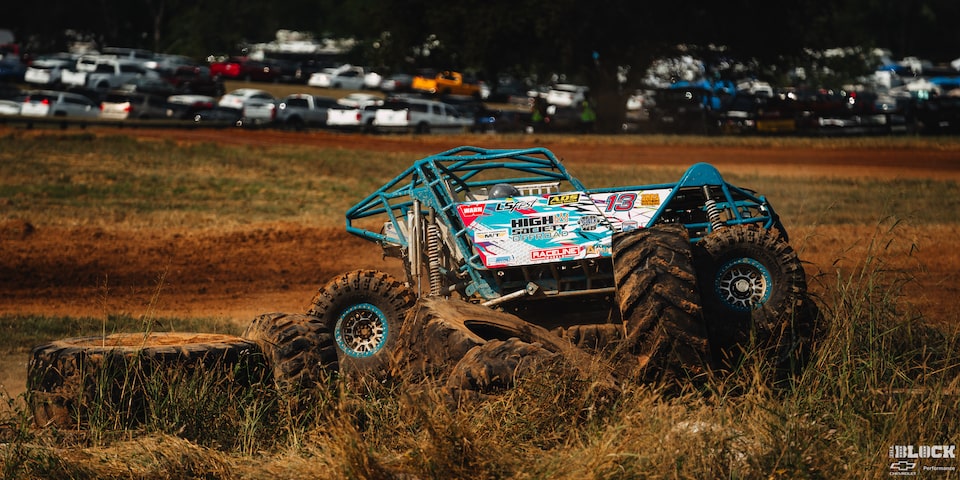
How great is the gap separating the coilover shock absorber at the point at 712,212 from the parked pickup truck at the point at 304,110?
111 feet

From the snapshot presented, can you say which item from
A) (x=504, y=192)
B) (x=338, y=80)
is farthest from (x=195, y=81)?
(x=504, y=192)

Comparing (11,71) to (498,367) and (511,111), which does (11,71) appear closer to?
(511,111)

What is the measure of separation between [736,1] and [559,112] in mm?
8211

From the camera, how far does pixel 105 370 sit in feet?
23.1

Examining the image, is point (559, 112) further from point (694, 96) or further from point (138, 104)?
point (138, 104)

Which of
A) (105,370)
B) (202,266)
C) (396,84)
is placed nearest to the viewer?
(105,370)

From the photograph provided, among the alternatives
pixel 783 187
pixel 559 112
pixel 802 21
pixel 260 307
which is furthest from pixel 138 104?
pixel 260 307

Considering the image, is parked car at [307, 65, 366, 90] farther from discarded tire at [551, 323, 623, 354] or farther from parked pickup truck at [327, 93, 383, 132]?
discarded tire at [551, 323, 623, 354]

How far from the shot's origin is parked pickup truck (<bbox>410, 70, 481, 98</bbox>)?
65.9 m

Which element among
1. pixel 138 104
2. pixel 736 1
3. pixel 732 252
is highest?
pixel 736 1

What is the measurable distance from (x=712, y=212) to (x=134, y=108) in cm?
3913

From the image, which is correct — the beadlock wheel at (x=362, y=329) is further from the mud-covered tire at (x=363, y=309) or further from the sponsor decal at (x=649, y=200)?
the sponsor decal at (x=649, y=200)

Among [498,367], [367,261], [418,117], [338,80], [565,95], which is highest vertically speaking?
[338,80]

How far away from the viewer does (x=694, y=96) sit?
45.1 metres
